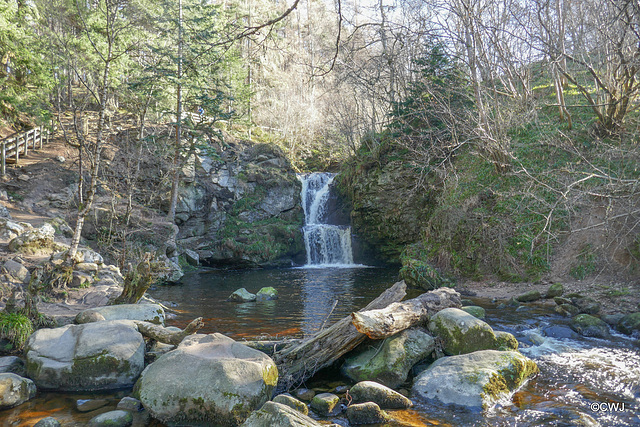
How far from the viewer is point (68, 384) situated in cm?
524

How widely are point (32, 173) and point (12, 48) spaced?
527 centimetres

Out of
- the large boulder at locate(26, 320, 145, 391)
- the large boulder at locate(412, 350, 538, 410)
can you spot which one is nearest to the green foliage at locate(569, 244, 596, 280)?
the large boulder at locate(412, 350, 538, 410)

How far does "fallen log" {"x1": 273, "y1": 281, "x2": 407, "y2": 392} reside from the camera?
5441mm

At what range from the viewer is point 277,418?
3.66m

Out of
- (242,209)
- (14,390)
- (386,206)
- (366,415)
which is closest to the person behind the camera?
(366,415)

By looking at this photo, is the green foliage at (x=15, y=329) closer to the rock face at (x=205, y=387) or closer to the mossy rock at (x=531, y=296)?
the rock face at (x=205, y=387)

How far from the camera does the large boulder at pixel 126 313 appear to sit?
673 cm

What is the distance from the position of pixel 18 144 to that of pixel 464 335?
20641 mm

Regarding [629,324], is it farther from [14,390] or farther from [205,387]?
[14,390]

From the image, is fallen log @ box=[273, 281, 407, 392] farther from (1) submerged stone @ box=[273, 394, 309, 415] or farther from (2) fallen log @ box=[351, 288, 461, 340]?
(1) submerged stone @ box=[273, 394, 309, 415]

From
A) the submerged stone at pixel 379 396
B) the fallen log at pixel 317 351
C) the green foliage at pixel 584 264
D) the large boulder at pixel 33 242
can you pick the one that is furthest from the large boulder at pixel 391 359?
the large boulder at pixel 33 242

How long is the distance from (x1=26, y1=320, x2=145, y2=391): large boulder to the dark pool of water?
7.32 feet

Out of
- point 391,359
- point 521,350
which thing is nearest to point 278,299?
point 391,359

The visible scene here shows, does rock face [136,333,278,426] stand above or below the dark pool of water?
above
